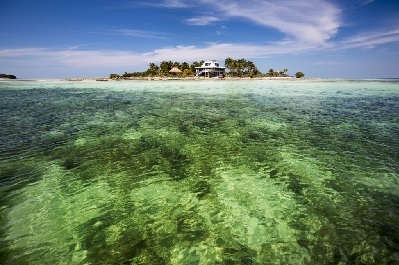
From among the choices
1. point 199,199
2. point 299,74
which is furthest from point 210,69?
point 199,199

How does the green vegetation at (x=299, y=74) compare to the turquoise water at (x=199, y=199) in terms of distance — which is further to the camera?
the green vegetation at (x=299, y=74)

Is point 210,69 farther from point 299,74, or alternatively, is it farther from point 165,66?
point 299,74

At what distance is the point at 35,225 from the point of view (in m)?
6.23

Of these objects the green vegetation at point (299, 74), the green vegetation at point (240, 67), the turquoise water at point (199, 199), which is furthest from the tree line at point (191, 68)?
the turquoise water at point (199, 199)

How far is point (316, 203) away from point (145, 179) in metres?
5.59

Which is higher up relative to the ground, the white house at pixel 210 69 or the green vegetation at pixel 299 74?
the white house at pixel 210 69

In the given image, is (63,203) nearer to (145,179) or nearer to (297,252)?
(145,179)

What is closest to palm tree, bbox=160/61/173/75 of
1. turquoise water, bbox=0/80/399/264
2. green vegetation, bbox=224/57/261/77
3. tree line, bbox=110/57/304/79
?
tree line, bbox=110/57/304/79

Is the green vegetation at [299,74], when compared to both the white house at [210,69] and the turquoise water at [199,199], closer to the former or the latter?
the white house at [210,69]

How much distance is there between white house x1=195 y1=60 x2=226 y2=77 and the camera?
12225 centimetres

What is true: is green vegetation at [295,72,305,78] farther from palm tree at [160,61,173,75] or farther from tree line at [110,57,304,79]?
palm tree at [160,61,173,75]

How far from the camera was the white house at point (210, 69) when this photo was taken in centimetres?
12225

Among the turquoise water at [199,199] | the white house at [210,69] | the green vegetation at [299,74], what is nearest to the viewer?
the turquoise water at [199,199]

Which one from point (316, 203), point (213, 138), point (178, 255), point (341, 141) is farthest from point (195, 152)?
point (341, 141)
